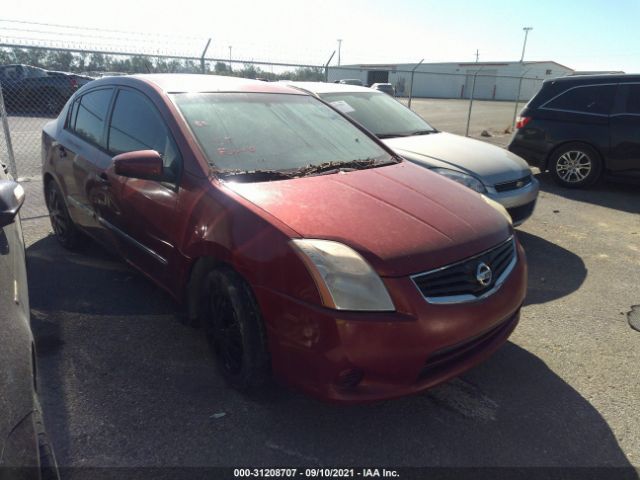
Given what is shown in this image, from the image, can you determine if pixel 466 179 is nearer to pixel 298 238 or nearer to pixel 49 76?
pixel 298 238

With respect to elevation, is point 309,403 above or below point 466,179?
below

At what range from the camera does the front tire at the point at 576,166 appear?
24.0 ft

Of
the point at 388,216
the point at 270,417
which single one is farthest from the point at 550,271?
the point at 270,417

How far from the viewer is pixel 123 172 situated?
2682 mm

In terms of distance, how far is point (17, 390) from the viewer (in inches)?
54.1

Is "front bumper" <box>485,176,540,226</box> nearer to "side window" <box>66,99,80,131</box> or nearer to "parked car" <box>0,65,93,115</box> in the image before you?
"side window" <box>66,99,80,131</box>

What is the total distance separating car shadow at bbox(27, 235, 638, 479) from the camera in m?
2.17

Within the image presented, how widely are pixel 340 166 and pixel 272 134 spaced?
506mm

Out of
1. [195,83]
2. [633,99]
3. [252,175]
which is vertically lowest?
[252,175]

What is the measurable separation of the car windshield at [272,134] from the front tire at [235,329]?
68cm

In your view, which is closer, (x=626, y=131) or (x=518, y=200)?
(x=518, y=200)

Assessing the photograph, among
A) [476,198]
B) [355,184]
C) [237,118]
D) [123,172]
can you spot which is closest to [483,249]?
[476,198]

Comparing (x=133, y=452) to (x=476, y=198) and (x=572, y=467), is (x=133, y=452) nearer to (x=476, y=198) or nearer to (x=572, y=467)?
(x=572, y=467)

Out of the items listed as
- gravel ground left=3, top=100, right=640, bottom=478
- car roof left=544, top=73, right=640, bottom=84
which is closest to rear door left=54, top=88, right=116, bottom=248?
gravel ground left=3, top=100, right=640, bottom=478
